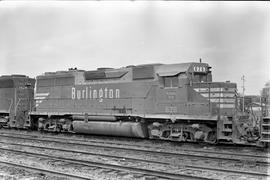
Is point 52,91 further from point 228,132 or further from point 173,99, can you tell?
point 228,132

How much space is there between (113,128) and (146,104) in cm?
181

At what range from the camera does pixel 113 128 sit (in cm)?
1402

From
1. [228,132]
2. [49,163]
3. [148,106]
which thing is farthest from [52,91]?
[228,132]

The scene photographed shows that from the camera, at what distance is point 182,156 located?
32.9 ft

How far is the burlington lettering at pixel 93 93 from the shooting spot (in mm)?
14577

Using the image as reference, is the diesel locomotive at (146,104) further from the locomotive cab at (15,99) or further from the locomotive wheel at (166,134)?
the locomotive cab at (15,99)

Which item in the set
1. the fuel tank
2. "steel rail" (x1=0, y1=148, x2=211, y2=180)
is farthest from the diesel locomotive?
"steel rail" (x1=0, y1=148, x2=211, y2=180)

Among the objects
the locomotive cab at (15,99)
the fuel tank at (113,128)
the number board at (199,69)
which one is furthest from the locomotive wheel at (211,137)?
the locomotive cab at (15,99)

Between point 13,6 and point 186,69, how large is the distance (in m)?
6.61

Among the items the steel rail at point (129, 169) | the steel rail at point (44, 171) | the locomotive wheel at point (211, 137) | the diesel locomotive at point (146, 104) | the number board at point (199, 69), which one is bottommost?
the steel rail at point (44, 171)

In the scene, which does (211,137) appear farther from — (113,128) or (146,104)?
(113,128)

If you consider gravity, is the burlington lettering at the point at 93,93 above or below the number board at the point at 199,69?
below

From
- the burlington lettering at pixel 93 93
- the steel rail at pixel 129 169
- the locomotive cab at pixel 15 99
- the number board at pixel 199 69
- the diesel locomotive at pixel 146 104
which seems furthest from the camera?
the locomotive cab at pixel 15 99

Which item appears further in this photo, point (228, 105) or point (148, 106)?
point (148, 106)
